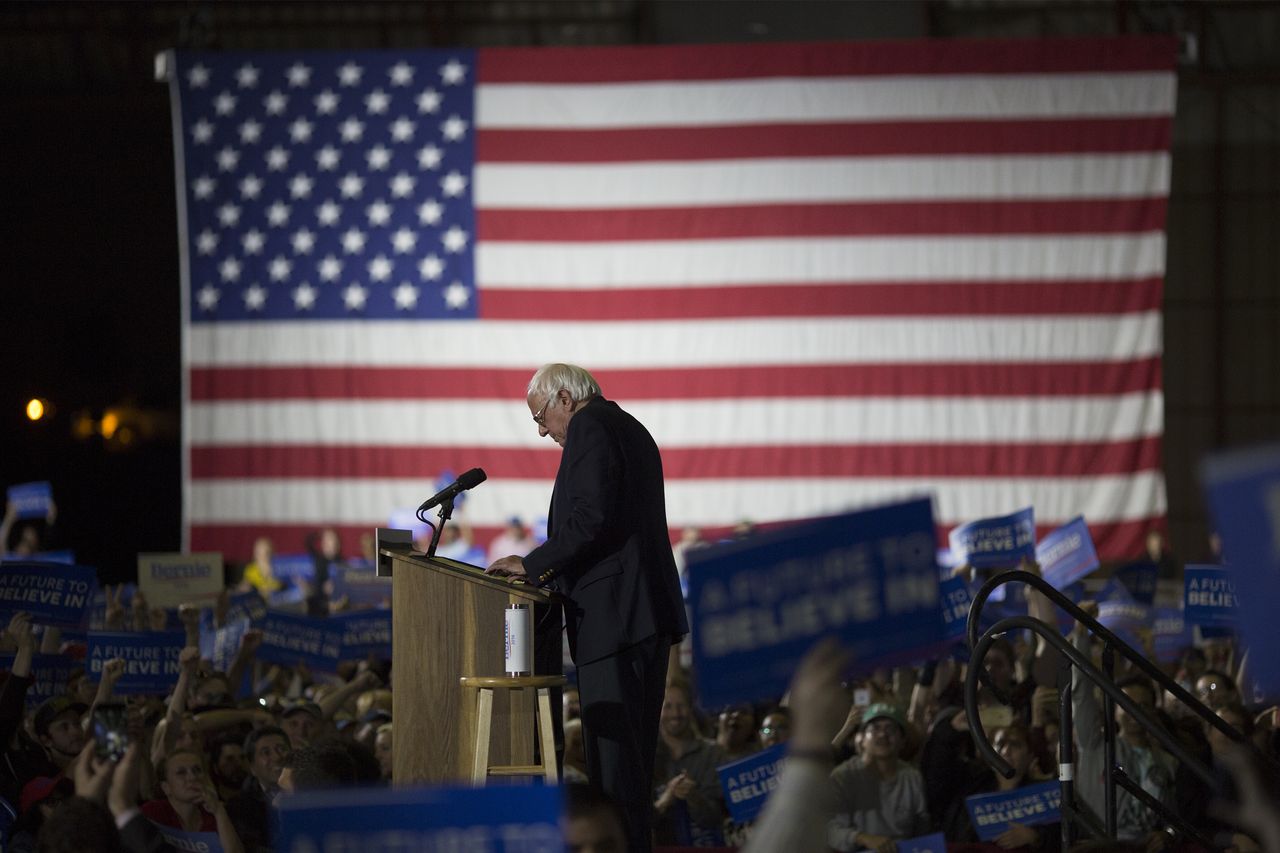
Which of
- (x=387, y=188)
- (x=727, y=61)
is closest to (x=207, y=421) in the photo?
(x=387, y=188)

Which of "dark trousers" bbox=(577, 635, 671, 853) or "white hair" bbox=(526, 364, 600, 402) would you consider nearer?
"dark trousers" bbox=(577, 635, 671, 853)

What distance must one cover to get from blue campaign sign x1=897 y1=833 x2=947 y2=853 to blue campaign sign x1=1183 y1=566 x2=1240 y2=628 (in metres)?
2.24

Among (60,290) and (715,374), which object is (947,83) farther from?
(60,290)

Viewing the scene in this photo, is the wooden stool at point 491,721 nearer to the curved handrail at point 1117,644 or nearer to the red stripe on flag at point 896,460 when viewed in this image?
the curved handrail at point 1117,644

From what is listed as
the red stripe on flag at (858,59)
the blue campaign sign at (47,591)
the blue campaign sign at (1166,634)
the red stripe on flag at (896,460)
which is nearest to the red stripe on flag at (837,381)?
the red stripe on flag at (896,460)

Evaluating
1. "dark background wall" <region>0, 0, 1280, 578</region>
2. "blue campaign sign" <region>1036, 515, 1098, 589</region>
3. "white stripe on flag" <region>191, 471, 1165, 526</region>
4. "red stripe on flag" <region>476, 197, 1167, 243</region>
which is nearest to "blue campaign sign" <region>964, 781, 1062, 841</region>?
"blue campaign sign" <region>1036, 515, 1098, 589</region>

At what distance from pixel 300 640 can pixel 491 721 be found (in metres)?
3.86

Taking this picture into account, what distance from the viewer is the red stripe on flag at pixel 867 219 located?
1205cm

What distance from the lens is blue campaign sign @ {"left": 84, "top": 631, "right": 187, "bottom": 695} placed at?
5.90 m

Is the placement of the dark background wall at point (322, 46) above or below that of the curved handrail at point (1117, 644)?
above

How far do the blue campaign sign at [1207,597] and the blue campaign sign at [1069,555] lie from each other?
2.83 ft

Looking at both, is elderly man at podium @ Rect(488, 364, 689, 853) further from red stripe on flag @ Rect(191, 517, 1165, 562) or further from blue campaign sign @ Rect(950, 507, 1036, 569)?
red stripe on flag @ Rect(191, 517, 1165, 562)

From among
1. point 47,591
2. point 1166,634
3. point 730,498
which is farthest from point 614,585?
point 730,498

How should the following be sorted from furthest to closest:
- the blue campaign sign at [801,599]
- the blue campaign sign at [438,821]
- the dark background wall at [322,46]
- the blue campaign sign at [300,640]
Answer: the dark background wall at [322,46] < the blue campaign sign at [300,640] < the blue campaign sign at [801,599] < the blue campaign sign at [438,821]
